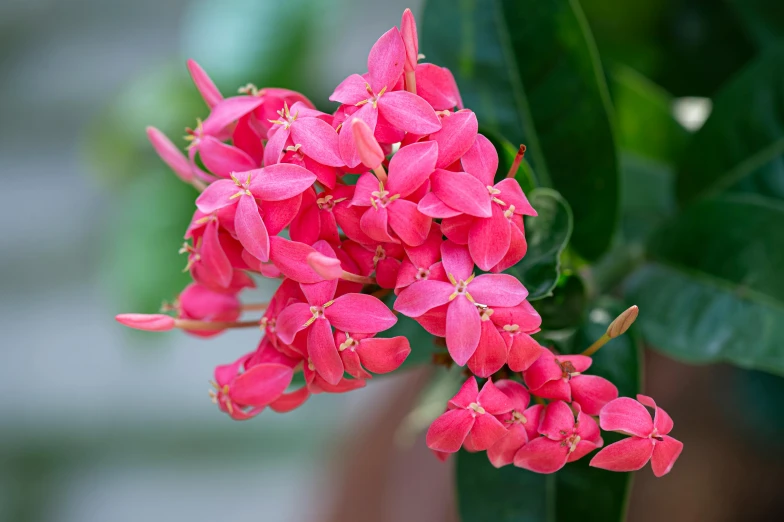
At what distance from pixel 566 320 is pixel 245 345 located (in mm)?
1228

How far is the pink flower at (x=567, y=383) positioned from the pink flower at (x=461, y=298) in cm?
3

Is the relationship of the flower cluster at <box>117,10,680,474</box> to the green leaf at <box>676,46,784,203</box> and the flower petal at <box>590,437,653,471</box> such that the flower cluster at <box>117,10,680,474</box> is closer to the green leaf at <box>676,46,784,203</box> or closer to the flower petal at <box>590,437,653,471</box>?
the flower petal at <box>590,437,653,471</box>

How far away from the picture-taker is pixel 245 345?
159 cm

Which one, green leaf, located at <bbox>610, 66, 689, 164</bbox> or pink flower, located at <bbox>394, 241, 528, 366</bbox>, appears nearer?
pink flower, located at <bbox>394, 241, 528, 366</bbox>

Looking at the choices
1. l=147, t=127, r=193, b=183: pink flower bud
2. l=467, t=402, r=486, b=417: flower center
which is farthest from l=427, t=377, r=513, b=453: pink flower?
l=147, t=127, r=193, b=183: pink flower bud

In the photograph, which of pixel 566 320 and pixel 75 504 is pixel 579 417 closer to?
pixel 566 320

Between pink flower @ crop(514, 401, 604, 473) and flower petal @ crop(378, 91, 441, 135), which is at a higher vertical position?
flower petal @ crop(378, 91, 441, 135)

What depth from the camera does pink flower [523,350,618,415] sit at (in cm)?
34

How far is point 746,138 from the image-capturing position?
1.96ft

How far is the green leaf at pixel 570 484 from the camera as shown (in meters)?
0.45

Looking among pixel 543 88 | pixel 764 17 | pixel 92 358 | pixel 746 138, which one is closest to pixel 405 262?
pixel 543 88

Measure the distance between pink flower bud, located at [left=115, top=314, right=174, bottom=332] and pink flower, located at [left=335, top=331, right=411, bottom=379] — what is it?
103 millimetres

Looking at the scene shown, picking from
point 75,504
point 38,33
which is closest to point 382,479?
point 75,504

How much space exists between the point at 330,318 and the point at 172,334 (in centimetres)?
83
